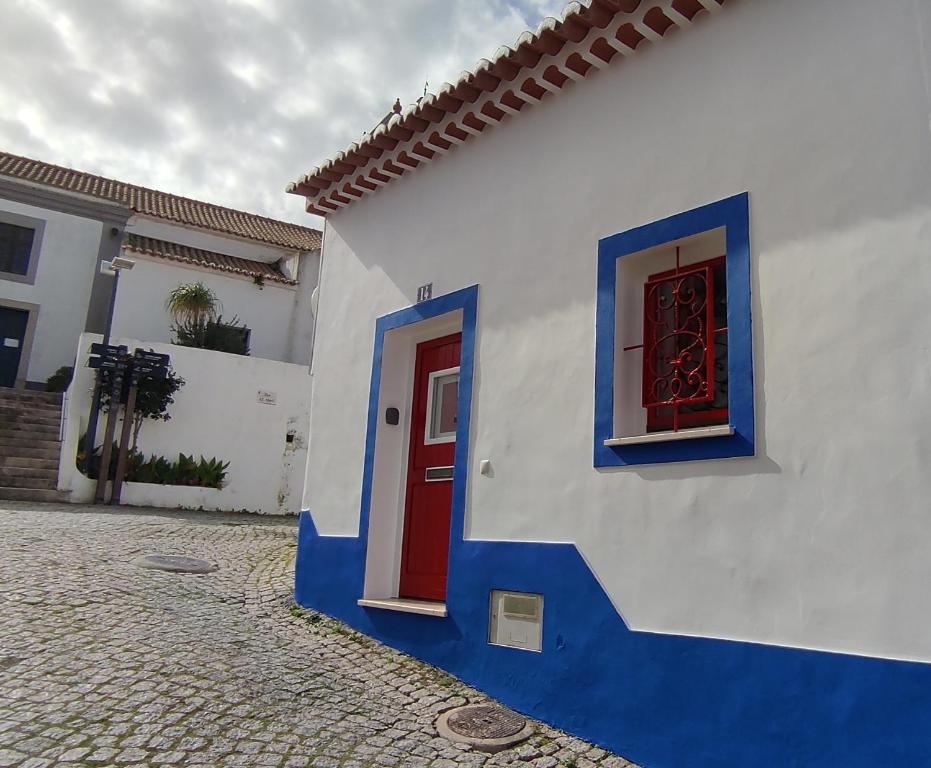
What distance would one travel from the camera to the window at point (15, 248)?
19.2 metres

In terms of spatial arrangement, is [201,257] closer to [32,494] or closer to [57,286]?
[57,286]

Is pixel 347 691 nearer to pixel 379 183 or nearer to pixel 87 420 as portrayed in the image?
pixel 379 183

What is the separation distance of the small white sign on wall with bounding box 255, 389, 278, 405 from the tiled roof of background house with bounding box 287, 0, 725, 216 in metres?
8.26

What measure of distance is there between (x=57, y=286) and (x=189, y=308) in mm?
3796

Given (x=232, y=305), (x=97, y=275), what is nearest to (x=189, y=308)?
(x=232, y=305)

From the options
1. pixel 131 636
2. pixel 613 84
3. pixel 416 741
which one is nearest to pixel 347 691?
pixel 416 741

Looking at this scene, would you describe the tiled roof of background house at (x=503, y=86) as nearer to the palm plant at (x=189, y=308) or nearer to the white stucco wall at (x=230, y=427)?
the white stucco wall at (x=230, y=427)

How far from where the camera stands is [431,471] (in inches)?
252

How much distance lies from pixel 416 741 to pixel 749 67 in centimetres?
408

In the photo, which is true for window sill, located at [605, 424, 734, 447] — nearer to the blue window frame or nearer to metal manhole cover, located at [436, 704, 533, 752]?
the blue window frame

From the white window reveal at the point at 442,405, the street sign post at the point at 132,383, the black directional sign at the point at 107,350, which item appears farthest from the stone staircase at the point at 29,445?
the white window reveal at the point at 442,405

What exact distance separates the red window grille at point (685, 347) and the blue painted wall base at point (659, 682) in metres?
1.05

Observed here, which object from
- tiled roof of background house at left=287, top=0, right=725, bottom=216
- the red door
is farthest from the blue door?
the red door

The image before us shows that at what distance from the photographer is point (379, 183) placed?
283 inches
